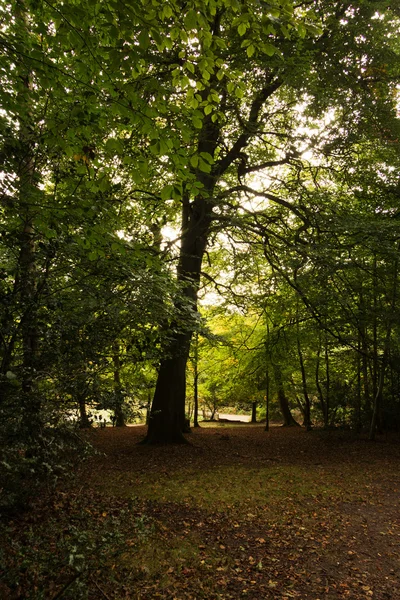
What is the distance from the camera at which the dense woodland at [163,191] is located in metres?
3.15

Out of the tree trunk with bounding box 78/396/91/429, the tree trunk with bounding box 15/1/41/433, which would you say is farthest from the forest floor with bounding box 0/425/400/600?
the tree trunk with bounding box 15/1/41/433

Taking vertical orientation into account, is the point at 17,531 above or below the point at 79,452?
below

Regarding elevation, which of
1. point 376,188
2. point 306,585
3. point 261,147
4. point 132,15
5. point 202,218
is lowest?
point 306,585

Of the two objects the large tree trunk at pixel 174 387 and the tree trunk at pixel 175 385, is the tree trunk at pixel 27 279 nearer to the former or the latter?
the tree trunk at pixel 175 385

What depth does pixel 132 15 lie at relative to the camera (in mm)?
2596

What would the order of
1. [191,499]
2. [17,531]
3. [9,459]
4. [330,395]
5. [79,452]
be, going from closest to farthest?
1. [9,459]
2. [79,452]
3. [17,531]
4. [191,499]
5. [330,395]

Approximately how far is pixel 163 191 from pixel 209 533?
15.4 feet

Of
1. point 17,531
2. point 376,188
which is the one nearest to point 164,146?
point 17,531

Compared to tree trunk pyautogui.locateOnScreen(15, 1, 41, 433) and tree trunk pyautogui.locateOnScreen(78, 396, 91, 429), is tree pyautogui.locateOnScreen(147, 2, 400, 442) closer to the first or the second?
tree trunk pyautogui.locateOnScreen(78, 396, 91, 429)

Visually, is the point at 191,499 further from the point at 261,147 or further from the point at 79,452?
the point at 261,147

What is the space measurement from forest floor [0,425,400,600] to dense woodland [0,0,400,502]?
2.85 ft

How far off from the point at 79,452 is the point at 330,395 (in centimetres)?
1390

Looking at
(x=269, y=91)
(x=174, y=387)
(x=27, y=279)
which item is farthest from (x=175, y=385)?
(x=269, y=91)

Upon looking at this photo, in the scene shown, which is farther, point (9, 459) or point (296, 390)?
point (296, 390)
